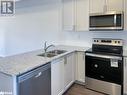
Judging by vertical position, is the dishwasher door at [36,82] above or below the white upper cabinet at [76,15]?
below

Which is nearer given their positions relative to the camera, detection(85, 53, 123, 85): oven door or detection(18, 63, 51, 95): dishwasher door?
detection(18, 63, 51, 95): dishwasher door

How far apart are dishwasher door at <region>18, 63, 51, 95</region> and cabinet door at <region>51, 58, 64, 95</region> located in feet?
0.53

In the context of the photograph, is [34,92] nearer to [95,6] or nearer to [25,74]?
[25,74]

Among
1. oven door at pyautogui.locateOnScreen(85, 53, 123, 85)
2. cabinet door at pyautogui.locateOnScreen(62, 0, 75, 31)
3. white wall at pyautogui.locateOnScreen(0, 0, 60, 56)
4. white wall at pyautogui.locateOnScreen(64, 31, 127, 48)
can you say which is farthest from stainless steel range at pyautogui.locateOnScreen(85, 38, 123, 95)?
white wall at pyautogui.locateOnScreen(0, 0, 60, 56)

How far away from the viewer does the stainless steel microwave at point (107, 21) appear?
3.15 metres

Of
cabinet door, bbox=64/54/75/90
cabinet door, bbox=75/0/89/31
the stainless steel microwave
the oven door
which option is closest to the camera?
the oven door

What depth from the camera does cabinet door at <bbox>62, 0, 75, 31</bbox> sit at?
3.89m

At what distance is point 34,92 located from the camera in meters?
2.16

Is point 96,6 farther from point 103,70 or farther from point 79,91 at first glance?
point 79,91

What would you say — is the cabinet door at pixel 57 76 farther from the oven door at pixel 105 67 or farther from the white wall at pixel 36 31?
the white wall at pixel 36 31

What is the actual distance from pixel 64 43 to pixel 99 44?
129cm

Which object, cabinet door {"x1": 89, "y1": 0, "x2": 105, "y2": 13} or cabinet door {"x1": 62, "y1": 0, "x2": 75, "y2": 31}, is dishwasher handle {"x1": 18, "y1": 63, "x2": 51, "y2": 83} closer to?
cabinet door {"x1": 62, "y1": 0, "x2": 75, "y2": 31}

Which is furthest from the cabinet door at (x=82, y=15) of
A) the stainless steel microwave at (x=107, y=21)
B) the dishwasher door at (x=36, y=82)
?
the dishwasher door at (x=36, y=82)

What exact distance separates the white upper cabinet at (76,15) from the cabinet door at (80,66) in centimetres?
71
